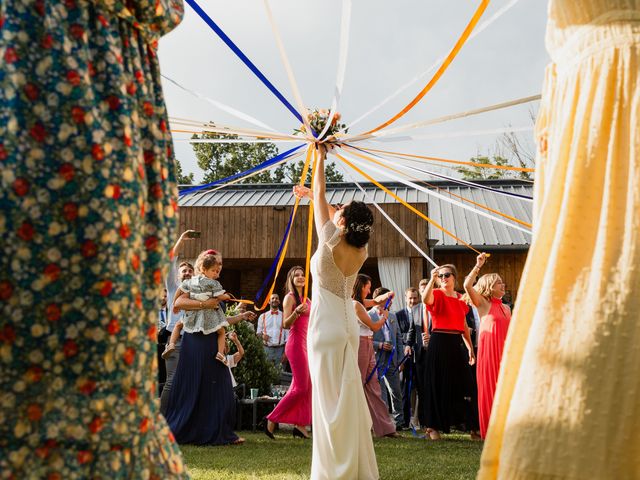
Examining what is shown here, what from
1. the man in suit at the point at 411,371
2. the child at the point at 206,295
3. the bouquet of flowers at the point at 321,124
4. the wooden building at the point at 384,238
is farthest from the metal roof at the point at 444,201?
the bouquet of flowers at the point at 321,124

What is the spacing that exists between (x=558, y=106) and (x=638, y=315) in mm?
943

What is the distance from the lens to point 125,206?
59.8 inches

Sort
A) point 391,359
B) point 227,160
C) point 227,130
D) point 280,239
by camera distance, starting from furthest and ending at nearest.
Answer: point 227,160, point 280,239, point 391,359, point 227,130

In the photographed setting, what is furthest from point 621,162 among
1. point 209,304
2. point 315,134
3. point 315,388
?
point 209,304

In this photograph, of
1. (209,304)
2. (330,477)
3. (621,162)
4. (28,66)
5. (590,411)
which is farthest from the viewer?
(209,304)

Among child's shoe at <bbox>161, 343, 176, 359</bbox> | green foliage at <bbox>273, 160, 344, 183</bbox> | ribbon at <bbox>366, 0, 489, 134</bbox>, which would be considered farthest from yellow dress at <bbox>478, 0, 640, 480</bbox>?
green foliage at <bbox>273, 160, 344, 183</bbox>

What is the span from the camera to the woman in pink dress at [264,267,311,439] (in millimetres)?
7625

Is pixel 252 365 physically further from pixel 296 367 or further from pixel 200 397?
pixel 200 397

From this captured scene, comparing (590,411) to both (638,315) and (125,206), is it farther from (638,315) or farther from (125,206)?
(125,206)

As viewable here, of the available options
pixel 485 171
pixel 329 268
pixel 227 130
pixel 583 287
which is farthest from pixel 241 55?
pixel 485 171

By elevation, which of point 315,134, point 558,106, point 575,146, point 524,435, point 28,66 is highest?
point 315,134

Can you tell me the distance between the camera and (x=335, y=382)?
15.4 feet

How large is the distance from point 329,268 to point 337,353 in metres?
0.64

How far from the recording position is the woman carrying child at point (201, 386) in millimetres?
7418
